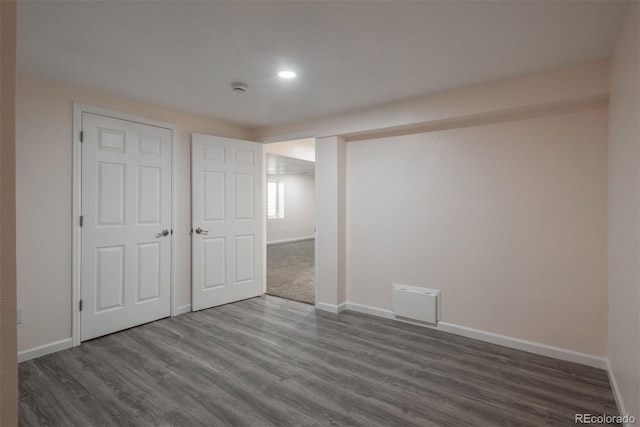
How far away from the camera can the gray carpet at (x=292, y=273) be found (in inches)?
185

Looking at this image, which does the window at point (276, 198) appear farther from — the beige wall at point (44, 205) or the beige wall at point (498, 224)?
the beige wall at point (44, 205)

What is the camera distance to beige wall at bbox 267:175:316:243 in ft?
34.4

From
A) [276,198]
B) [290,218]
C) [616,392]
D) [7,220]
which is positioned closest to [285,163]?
[276,198]

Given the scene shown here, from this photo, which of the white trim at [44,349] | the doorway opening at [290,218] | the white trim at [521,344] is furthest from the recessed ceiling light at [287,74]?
the white trim at [44,349]

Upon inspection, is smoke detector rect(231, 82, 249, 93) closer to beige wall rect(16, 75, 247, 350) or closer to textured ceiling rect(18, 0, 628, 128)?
textured ceiling rect(18, 0, 628, 128)

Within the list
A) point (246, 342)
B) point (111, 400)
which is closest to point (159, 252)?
point (246, 342)

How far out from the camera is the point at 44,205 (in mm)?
2762

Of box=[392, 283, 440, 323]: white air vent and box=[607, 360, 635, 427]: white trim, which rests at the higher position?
A: box=[392, 283, 440, 323]: white air vent

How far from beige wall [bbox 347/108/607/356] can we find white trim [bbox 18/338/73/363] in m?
2.94

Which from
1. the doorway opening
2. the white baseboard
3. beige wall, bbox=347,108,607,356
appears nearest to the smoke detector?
beige wall, bbox=347,108,607,356

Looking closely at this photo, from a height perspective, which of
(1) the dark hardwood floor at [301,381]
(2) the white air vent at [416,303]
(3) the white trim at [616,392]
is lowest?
(1) the dark hardwood floor at [301,381]

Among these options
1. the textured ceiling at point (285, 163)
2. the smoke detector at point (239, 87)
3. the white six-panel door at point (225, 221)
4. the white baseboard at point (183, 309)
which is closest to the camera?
the smoke detector at point (239, 87)

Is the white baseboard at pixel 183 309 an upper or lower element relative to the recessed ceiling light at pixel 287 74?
lower

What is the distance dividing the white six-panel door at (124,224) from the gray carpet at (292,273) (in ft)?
5.56
